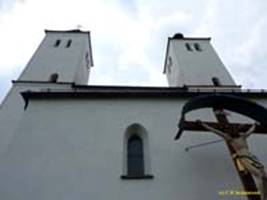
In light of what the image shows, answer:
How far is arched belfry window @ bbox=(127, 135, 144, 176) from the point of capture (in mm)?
9796

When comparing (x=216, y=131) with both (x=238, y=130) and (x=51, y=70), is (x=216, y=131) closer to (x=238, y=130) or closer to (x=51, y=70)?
(x=238, y=130)

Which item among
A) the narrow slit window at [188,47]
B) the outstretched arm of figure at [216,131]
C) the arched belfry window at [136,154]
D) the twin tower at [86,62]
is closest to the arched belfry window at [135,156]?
the arched belfry window at [136,154]

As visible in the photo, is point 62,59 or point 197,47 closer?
point 62,59

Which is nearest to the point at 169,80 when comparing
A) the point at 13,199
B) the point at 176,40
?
the point at 176,40

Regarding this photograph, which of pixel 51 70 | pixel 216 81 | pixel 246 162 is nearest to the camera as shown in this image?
pixel 246 162

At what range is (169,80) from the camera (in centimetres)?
2350

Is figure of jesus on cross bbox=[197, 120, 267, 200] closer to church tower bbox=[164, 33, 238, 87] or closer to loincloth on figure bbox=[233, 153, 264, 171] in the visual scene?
loincloth on figure bbox=[233, 153, 264, 171]

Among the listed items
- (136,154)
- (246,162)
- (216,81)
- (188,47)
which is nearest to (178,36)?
(188,47)

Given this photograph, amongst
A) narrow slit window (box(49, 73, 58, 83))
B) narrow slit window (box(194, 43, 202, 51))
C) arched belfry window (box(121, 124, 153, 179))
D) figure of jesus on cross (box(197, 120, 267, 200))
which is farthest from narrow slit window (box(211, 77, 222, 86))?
figure of jesus on cross (box(197, 120, 267, 200))

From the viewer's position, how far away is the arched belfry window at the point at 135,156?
9.80 metres

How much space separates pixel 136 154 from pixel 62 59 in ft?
36.1

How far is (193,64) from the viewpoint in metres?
20.1

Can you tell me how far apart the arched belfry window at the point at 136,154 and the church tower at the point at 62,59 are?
781 centimetres

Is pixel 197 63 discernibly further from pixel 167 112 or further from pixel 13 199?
pixel 13 199
